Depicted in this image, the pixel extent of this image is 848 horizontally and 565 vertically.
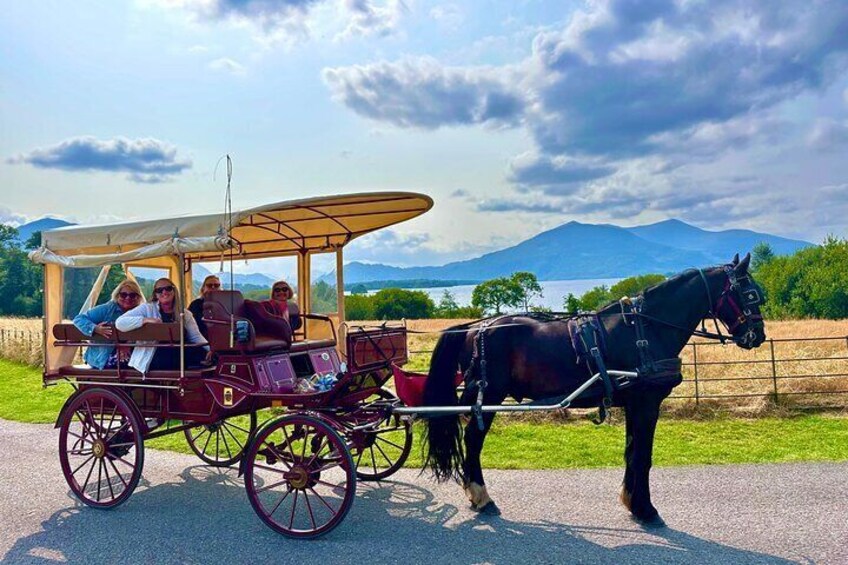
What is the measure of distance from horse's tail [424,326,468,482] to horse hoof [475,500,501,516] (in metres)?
0.35

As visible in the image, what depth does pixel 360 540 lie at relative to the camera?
15.9ft

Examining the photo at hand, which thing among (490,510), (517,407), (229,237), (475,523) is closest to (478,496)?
(490,510)

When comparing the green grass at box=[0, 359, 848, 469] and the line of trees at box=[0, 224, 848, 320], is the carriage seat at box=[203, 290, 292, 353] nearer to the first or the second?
the green grass at box=[0, 359, 848, 469]

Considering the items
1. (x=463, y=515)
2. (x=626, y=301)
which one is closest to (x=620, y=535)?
(x=463, y=515)

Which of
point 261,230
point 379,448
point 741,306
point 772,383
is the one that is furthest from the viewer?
point 772,383

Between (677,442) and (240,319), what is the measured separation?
5641 mm

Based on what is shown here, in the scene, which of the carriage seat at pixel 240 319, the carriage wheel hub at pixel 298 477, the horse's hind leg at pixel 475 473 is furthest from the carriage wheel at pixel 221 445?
the horse's hind leg at pixel 475 473

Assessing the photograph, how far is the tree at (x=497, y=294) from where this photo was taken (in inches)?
1941

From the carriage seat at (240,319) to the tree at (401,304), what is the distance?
23.4m

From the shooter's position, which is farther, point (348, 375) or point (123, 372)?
point (123, 372)

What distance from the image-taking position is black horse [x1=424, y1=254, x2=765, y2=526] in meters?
5.16

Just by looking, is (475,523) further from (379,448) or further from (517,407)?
(379,448)

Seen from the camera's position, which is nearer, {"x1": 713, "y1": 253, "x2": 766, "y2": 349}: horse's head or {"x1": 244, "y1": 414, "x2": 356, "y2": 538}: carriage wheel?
{"x1": 244, "y1": 414, "x2": 356, "y2": 538}: carriage wheel

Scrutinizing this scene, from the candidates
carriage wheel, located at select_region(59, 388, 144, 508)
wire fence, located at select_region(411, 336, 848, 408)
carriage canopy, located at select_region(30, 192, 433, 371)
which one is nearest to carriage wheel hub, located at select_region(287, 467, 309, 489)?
carriage wheel, located at select_region(59, 388, 144, 508)
